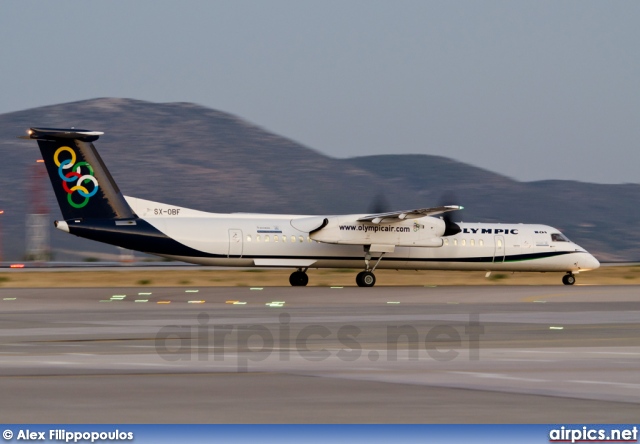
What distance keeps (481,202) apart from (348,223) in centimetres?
15736

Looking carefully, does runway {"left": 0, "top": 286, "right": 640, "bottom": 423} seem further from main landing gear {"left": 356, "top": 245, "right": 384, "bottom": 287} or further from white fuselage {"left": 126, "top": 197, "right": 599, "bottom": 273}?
main landing gear {"left": 356, "top": 245, "right": 384, "bottom": 287}

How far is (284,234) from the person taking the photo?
34.0 metres

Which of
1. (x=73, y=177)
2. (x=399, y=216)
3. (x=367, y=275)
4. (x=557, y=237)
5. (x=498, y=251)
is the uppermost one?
(x=73, y=177)

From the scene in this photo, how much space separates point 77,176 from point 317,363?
2105cm

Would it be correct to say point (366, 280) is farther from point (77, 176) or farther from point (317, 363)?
point (317, 363)

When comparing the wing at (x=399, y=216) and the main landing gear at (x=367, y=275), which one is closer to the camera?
the wing at (x=399, y=216)

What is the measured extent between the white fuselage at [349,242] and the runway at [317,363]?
27.7ft

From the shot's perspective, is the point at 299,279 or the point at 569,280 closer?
the point at 299,279

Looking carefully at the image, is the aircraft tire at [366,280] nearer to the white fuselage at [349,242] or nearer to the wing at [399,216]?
the white fuselage at [349,242]

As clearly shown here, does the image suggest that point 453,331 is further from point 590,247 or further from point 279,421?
point 590,247

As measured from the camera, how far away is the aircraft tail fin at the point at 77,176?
104 ft

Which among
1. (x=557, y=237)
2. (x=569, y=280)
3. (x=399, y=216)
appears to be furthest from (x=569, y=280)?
(x=399, y=216)

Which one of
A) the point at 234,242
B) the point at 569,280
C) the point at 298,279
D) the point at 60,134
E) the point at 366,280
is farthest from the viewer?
the point at 569,280

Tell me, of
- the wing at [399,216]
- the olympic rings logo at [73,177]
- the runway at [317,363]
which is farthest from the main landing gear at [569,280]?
the olympic rings logo at [73,177]
